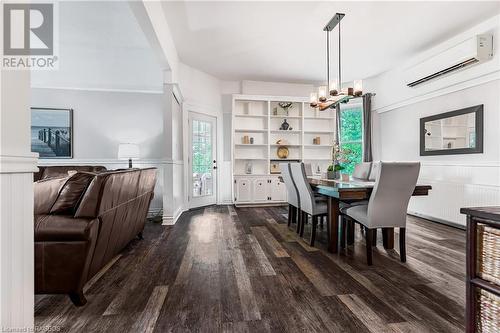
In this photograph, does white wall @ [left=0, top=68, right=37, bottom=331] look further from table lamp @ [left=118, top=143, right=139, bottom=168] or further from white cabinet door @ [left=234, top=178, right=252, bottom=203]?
white cabinet door @ [left=234, top=178, right=252, bottom=203]

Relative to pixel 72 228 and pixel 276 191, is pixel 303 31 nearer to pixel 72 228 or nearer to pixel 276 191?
pixel 276 191

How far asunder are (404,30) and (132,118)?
5.03 meters

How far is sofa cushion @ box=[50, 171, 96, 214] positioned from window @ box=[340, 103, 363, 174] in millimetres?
5512

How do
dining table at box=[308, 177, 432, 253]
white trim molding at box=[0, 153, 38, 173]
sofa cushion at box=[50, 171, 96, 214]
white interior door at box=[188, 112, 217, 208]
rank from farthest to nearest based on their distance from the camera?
white interior door at box=[188, 112, 217, 208] → dining table at box=[308, 177, 432, 253] → sofa cushion at box=[50, 171, 96, 214] → white trim molding at box=[0, 153, 38, 173]

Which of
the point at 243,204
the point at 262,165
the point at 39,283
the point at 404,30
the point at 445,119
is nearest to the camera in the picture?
the point at 39,283

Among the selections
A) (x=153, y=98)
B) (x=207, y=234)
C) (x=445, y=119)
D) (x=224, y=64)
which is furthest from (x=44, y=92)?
(x=445, y=119)

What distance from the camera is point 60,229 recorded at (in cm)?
166

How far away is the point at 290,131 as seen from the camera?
235 inches

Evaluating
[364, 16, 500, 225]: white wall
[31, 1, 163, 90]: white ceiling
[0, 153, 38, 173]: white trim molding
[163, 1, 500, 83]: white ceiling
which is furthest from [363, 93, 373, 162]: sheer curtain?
[0, 153, 38, 173]: white trim molding

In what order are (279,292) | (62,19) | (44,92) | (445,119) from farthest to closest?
(44,92), (445,119), (62,19), (279,292)

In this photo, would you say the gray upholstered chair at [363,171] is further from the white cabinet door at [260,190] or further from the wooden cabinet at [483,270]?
the wooden cabinet at [483,270]

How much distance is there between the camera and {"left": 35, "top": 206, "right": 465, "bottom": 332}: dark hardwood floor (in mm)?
1565

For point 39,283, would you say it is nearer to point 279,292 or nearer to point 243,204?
point 279,292

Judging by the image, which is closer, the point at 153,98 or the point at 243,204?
the point at 153,98
